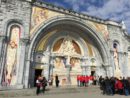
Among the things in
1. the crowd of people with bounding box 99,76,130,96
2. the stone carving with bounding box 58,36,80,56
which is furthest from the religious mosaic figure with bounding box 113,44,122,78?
the crowd of people with bounding box 99,76,130,96

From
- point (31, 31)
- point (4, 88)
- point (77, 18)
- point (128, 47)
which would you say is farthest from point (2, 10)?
point (128, 47)

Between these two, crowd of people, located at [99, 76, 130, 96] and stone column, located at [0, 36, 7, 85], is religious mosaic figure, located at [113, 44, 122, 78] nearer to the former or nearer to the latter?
crowd of people, located at [99, 76, 130, 96]

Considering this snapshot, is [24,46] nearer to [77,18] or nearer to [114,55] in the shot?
[77,18]

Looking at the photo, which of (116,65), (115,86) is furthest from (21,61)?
(116,65)

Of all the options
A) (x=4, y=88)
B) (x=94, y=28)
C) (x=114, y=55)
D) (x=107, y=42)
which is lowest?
(x=4, y=88)

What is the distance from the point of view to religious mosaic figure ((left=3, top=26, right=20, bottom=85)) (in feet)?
47.3

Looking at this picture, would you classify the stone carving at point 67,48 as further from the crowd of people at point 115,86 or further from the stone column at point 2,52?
the crowd of people at point 115,86

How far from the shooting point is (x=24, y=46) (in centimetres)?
1534

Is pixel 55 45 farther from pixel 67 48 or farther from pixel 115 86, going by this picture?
pixel 115 86

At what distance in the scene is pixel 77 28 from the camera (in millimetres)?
20344

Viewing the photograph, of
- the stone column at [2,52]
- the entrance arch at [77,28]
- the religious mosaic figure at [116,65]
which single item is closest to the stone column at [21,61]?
the entrance arch at [77,28]

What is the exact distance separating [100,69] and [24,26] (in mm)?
10691

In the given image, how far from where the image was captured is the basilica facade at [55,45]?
48.8 feet

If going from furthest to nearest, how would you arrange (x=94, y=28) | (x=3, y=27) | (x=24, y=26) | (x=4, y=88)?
(x=94, y=28) < (x=24, y=26) < (x=3, y=27) < (x=4, y=88)
